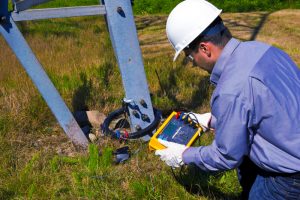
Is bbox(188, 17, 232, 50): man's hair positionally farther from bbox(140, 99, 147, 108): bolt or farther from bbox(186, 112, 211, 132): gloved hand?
bbox(140, 99, 147, 108): bolt

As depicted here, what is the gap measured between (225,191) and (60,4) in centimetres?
990

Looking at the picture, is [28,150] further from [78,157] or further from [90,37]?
[90,37]

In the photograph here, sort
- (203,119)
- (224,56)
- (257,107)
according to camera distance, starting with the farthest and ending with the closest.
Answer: (203,119)
(224,56)
(257,107)

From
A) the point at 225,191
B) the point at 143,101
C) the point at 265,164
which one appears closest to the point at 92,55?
the point at 143,101

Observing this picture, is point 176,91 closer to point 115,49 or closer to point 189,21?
point 115,49

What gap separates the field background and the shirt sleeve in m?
1.03

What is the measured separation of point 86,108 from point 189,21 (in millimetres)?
2662

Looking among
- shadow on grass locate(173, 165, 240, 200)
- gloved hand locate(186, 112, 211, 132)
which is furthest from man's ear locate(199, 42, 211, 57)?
shadow on grass locate(173, 165, 240, 200)

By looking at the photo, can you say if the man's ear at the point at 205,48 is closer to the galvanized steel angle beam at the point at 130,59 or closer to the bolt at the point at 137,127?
the galvanized steel angle beam at the point at 130,59

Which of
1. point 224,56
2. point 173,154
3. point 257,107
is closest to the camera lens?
point 257,107

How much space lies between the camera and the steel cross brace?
357 cm

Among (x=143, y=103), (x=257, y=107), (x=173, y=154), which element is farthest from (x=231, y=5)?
(x=257, y=107)

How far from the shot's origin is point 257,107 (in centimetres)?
199

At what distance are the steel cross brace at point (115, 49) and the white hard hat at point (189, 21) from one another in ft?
4.68
